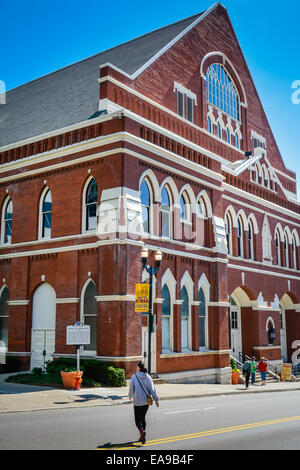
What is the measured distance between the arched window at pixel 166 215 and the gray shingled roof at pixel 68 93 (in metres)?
5.12

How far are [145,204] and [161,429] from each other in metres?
13.5

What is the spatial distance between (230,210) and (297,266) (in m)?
11.0

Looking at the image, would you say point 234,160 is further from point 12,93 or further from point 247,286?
point 12,93

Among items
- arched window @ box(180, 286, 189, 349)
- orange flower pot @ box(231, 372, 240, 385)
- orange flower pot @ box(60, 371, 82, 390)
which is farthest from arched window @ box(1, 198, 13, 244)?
orange flower pot @ box(231, 372, 240, 385)

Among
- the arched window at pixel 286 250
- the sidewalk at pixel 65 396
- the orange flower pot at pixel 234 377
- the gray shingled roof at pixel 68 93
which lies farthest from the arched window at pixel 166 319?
the arched window at pixel 286 250

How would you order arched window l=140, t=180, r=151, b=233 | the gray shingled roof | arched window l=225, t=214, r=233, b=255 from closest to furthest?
1. arched window l=140, t=180, r=151, b=233
2. the gray shingled roof
3. arched window l=225, t=214, r=233, b=255

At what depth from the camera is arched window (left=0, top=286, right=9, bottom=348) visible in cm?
2456

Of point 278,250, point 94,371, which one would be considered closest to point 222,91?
point 278,250

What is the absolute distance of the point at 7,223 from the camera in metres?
25.8

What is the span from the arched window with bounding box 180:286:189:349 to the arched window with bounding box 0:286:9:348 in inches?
336

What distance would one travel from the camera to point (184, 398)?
18.1 meters

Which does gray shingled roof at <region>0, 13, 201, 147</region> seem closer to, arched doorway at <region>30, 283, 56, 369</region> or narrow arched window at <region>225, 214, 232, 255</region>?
arched doorway at <region>30, 283, 56, 369</region>
